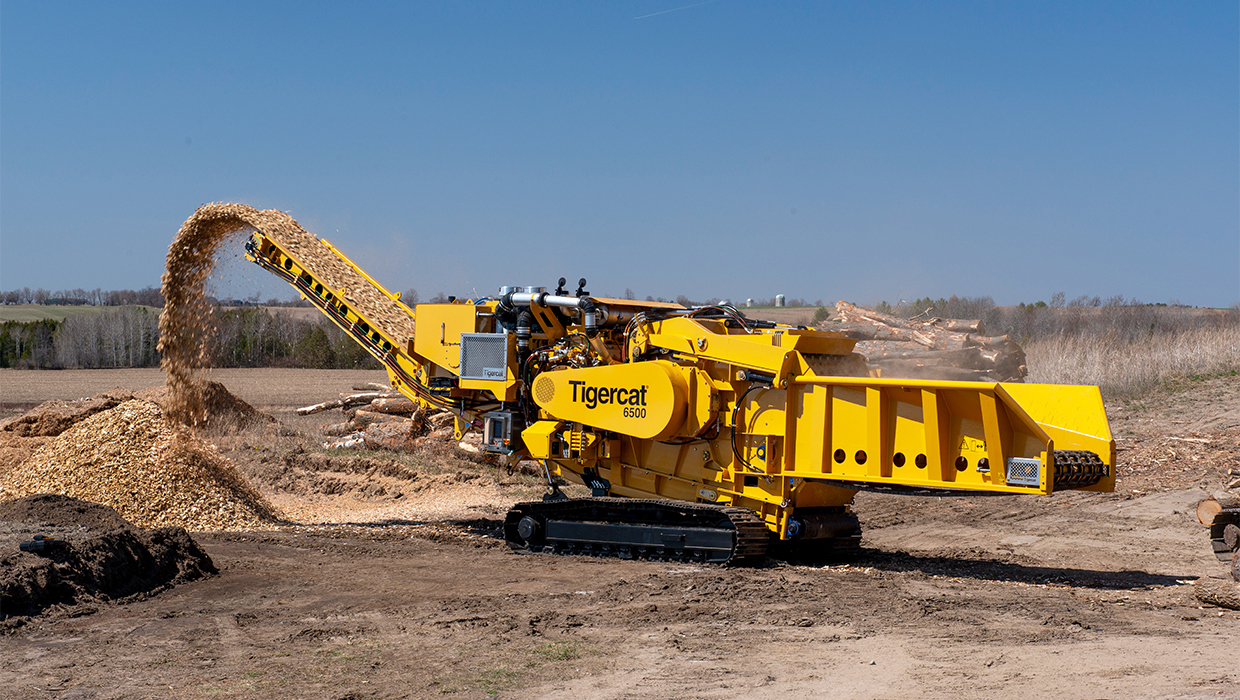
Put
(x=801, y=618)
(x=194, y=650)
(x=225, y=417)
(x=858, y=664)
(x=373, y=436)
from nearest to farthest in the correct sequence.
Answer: (x=858, y=664) → (x=194, y=650) → (x=801, y=618) → (x=373, y=436) → (x=225, y=417)

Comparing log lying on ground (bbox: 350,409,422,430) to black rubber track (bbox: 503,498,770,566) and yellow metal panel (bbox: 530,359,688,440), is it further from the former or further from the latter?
yellow metal panel (bbox: 530,359,688,440)

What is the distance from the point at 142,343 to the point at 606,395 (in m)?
42.8

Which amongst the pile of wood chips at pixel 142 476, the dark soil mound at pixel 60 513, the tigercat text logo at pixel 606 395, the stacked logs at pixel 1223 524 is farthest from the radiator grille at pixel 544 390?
the stacked logs at pixel 1223 524

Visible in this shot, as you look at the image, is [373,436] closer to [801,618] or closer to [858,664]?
[801,618]

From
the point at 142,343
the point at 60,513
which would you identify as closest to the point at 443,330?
the point at 60,513

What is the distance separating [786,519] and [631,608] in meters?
2.27

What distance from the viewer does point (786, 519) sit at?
9398 mm

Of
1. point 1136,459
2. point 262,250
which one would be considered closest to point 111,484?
point 262,250

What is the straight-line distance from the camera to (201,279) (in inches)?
511

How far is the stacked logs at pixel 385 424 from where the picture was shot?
17547mm

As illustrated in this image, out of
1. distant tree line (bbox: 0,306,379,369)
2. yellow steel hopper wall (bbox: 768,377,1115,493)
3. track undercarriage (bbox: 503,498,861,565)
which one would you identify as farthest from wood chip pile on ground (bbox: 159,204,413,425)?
distant tree line (bbox: 0,306,379,369)

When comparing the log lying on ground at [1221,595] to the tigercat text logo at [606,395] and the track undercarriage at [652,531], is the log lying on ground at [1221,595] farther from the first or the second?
the tigercat text logo at [606,395]

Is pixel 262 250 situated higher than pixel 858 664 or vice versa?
pixel 262 250

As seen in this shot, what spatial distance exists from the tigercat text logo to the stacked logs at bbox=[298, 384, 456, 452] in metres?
6.52
